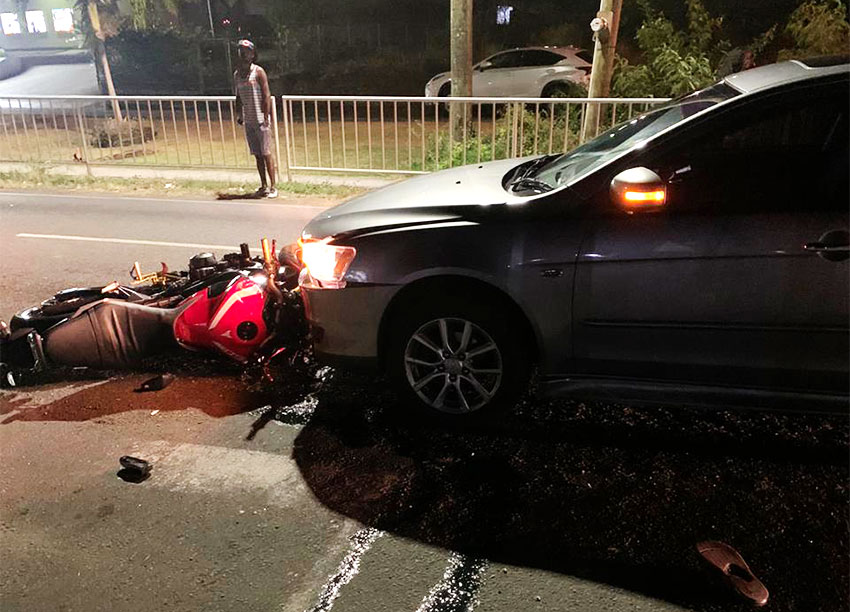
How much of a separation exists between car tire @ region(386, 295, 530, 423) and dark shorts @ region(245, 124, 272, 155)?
7043 millimetres

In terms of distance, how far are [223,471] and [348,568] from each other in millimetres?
990

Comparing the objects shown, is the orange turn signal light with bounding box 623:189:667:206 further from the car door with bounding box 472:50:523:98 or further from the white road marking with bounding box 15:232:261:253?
the car door with bounding box 472:50:523:98

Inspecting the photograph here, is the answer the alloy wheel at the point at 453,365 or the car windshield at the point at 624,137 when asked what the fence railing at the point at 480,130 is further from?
the alloy wheel at the point at 453,365

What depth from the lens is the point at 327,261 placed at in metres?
3.65

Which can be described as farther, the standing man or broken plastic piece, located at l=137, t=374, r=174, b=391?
the standing man

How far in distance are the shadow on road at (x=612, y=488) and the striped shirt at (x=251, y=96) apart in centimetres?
671

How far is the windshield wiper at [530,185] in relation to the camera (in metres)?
3.54

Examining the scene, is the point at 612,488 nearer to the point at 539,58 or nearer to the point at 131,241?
the point at 131,241

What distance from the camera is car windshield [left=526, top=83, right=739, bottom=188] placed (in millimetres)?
3379

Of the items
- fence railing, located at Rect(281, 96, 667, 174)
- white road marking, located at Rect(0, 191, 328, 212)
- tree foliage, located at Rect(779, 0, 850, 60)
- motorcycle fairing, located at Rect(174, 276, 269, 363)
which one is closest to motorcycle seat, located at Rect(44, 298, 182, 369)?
motorcycle fairing, located at Rect(174, 276, 269, 363)

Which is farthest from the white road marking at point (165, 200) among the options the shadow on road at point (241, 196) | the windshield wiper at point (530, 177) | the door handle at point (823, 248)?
the door handle at point (823, 248)

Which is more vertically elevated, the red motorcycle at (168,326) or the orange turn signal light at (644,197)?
the orange turn signal light at (644,197)

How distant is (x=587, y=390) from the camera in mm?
3373

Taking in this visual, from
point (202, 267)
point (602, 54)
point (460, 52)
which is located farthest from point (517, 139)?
point (202, 267)
